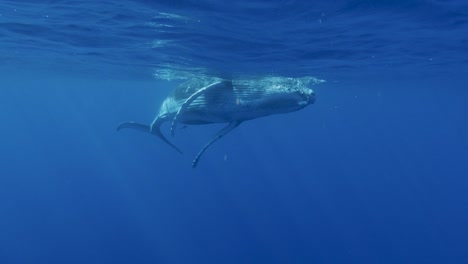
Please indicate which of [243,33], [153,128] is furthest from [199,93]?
[243,33]

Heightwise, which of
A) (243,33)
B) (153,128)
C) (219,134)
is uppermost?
(243,33)

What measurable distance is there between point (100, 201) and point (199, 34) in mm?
61227

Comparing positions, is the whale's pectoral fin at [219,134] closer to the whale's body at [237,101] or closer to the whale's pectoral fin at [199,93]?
the whale's body at [237,101]

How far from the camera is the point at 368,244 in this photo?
50312 mm

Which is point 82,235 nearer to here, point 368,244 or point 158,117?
point 368,244

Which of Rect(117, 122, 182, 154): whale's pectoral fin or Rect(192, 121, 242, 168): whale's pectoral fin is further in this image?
Rect(117, 122, 182, 154): whale's pectoral fin

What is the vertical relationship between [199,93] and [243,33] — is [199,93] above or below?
above

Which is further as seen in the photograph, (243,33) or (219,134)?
(243,33)

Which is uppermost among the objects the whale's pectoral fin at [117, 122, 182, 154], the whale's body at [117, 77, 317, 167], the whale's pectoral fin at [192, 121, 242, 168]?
the whale's body at [117, 77, 317, 167]

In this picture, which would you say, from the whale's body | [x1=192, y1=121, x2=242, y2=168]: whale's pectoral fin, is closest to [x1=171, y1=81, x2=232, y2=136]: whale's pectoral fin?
the whale's body

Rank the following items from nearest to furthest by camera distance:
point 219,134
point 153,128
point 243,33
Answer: point 219,134 → point 153,128 → point 243,33

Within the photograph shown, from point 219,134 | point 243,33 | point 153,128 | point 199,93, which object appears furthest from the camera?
point 243,33

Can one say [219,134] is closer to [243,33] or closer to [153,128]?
[153,128]

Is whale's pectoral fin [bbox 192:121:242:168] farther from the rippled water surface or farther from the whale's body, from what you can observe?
the rippled water surface
